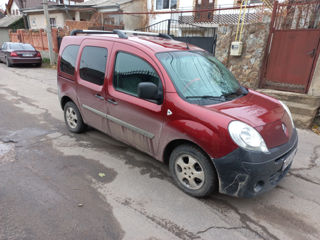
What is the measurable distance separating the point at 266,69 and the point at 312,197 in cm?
436

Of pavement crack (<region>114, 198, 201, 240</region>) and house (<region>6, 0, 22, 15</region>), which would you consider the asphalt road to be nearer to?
pavement crack (<region>114, 198, 201, 240</region>)

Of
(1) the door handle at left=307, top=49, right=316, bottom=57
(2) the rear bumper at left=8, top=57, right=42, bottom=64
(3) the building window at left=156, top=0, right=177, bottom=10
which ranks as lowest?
(2) the rear bumper at left=8, top=57, right=42, bottom=64

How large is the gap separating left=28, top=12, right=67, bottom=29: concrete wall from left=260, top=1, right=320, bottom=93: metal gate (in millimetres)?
19637

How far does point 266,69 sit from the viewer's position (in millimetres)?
6480

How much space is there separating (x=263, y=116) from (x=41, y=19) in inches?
1035

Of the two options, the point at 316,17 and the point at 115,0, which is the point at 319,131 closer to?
the point at 316,17

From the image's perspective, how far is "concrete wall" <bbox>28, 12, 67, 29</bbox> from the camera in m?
20.9

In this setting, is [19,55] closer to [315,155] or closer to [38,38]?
[38,38]

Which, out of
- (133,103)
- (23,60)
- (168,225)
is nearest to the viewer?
(168,225)

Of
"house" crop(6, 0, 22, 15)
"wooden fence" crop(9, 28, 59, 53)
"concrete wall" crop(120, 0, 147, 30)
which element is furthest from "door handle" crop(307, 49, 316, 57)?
"house" crop(6, 0, 22, 15)

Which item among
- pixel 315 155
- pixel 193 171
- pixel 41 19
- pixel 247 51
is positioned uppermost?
pixel 41 19

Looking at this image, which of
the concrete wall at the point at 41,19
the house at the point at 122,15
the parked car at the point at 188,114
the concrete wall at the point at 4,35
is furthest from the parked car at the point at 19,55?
the concrete wall at the point at 4,35

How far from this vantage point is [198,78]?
10.1ft

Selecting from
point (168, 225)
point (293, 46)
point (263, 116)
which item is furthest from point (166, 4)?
point (168, 225)
